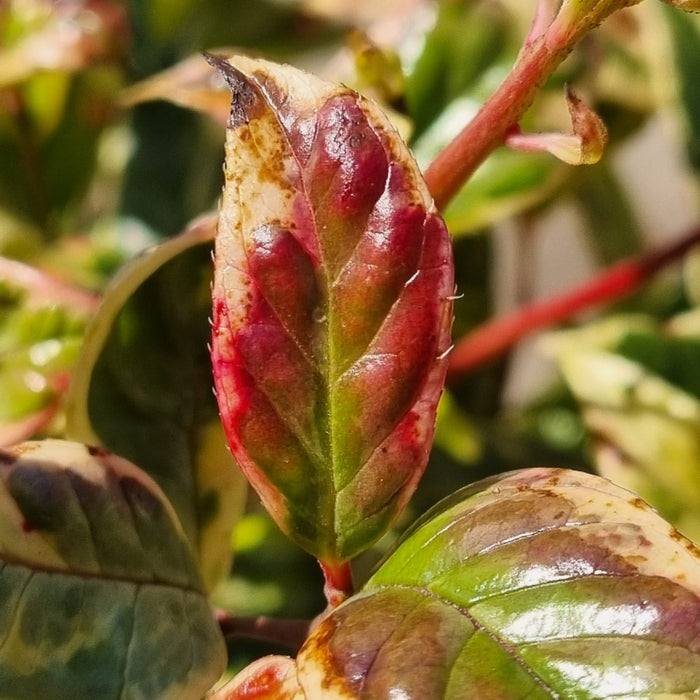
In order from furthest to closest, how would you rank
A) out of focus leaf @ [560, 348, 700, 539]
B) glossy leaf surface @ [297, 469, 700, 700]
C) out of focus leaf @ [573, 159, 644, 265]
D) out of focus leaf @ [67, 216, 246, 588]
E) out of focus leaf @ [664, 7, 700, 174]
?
1. out of focus leaf @ [573, 159, 644, 265]
2. out of focus leaf @ [664, 7, 700, 174]
3. out of focus leaf @ [560, 348, 700, 539]
4. out of focus leaf @ [67, 216, 246, 588]
5. glossy leaf surface @ [297, 469, 700, 700]

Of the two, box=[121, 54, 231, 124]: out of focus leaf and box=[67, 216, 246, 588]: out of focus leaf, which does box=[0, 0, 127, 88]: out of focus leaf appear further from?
box=[67, 216, 246, 588]: out of focus leaf

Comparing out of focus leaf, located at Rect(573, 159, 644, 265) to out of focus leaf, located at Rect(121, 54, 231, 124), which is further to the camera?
out of focus leaf, located at Rect(573, 159, 644, 265)

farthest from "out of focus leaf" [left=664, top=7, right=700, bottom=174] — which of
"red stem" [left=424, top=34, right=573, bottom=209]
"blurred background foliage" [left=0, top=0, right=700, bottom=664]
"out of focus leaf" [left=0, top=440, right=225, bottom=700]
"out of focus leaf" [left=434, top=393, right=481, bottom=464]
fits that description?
"out of focus leaf" [left=0, top=440, right=225, bottom=700]

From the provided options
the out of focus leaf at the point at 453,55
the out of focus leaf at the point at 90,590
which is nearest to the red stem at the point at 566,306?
the out of focus leaf at the point at 453,55

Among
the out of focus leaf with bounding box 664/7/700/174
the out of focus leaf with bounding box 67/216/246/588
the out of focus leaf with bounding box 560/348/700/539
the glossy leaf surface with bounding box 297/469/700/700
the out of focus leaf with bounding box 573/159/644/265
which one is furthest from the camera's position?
the out of focus leaf with bounding box 573/159/644/265

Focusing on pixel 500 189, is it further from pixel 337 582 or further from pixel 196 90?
pixel 337 582

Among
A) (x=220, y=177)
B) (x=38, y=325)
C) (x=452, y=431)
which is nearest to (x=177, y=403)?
(x=38, y=325)

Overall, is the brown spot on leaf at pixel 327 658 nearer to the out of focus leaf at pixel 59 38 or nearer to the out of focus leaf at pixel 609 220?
the out of focus leaf at pixel 59 38
